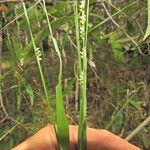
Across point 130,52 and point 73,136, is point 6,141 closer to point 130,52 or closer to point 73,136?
point 130,52

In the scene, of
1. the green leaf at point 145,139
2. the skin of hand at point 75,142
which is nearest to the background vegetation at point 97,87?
the green leaf at point 145,139

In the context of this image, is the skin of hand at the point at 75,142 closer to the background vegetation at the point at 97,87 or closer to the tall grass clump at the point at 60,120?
the tall grass clump at the point at 60,120

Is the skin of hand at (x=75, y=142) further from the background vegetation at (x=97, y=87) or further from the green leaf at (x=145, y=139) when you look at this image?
the green leaf at (x=145, y=139)

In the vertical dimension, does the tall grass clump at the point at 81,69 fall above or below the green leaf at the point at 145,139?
above

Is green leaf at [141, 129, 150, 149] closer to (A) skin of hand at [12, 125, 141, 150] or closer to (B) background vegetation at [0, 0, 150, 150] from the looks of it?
(B) background vegetation at [0, 0, 150, 150]

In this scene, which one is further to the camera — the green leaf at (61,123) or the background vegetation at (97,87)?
the background vegetation at (97,87)

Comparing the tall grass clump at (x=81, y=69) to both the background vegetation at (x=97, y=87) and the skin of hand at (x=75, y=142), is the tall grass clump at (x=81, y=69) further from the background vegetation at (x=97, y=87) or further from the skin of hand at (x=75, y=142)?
the background vegetation at (x=97, y=87)

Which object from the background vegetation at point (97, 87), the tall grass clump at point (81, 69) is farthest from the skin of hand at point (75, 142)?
the background vegetation at point (97, 87)

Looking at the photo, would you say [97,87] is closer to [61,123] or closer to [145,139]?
[145,139]

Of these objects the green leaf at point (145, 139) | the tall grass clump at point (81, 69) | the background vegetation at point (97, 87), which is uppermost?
the tall grass clump at point (81, 69)
